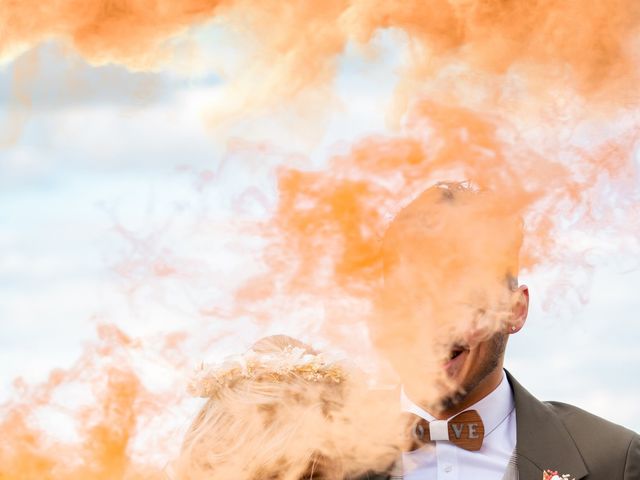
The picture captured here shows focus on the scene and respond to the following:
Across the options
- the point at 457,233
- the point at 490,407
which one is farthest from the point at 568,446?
the point at 457,233

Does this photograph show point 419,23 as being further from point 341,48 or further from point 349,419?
point 349,419

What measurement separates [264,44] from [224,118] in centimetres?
49

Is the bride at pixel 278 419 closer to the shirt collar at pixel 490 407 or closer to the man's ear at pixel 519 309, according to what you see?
the shirt collar at pixel 490 407

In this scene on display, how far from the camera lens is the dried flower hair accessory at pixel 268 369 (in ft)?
15.7

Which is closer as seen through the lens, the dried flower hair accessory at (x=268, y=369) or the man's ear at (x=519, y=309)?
the dried flower hair accessory at (x=268, y=369)

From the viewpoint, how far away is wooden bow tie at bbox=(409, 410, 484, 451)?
5684 millimetres

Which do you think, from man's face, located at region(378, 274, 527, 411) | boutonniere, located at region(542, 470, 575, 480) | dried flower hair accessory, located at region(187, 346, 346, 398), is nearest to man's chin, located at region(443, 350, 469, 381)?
man's face, located at region(378, 274, 527, 411)

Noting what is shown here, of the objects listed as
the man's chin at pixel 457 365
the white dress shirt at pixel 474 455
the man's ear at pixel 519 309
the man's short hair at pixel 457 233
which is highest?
the man's short hair at pixel 457 233

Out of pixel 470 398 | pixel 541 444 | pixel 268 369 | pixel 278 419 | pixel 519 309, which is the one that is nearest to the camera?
pixel 278 419

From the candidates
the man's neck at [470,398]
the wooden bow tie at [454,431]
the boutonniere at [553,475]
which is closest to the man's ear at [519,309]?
the man's neck at [470,398]

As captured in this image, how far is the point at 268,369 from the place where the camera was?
479 centimetres

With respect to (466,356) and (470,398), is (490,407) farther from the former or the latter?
(466,356)

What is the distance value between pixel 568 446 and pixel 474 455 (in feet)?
1.85

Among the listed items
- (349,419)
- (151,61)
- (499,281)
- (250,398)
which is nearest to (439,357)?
(499,281)
